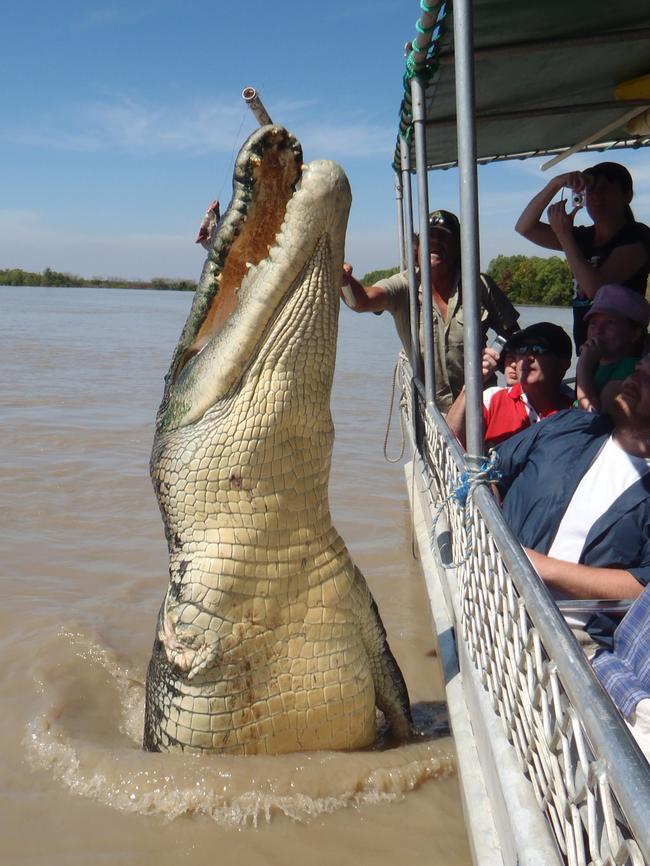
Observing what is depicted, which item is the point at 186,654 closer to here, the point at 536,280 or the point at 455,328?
the point at 455,328

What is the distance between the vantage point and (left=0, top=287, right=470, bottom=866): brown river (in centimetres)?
221

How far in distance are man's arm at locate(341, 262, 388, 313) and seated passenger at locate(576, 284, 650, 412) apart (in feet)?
5.25

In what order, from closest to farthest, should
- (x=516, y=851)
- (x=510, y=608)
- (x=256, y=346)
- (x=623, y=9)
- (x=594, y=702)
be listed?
(x=594, y=702) < (x=516, y=851) < (x=510, y=608) < (x=256, y=346) < (x=623, y=9)

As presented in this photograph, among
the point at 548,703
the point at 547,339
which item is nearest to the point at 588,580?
the point at 548,703

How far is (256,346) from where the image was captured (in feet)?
6.77

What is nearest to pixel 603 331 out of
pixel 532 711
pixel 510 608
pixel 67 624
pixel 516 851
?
pixel 510 608

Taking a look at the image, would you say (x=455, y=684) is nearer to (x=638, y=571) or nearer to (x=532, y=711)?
(x=638, y=571)

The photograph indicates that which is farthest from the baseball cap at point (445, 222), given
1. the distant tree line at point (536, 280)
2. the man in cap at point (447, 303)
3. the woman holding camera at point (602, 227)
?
the distant tree line at point (536, 280)

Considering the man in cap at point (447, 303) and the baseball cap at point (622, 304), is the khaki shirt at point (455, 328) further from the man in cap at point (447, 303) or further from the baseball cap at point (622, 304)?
the baseball cap at point (622, 304)

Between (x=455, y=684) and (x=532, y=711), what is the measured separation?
35.3 inches

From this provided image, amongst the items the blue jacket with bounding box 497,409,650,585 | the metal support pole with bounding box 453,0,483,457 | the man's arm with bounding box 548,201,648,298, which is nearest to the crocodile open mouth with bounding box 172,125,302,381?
the metal support pole with bounding box 453,0,483,457

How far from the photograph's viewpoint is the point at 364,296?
4352 millimetres

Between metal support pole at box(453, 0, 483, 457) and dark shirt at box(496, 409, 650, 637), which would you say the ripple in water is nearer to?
dark shirt at box(496, 409, 650, 637)

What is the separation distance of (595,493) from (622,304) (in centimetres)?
91
